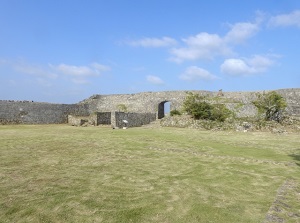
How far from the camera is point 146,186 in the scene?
19.9 ft

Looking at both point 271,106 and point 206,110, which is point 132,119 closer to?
point 206,110

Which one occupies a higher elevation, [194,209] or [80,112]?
[80,112]

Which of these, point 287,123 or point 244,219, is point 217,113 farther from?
point 244,219

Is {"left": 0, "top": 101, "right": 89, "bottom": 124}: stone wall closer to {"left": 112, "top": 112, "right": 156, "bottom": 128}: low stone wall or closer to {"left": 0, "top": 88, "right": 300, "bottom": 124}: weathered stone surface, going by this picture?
{"left": 0, "top": 88, "right": 300, "bottom": 124}: weathered stone surface

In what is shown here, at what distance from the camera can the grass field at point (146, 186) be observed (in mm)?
4535

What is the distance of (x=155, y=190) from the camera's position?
18.9 ft

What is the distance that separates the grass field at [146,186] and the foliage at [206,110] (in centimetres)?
1541

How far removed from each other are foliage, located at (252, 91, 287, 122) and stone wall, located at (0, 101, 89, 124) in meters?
20.2

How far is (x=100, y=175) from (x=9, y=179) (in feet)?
6.81

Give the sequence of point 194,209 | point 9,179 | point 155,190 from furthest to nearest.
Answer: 1. point 9,179
2. point 155,190
3. point 194,209

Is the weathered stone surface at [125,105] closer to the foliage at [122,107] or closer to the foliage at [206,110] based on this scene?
the foliage at [122,107]

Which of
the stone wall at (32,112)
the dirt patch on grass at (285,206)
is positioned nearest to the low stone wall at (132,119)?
the stone wall at (32,112)

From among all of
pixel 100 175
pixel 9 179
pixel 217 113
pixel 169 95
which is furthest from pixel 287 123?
pixel 9 179

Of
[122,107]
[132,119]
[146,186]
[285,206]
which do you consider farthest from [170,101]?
[285,206]
